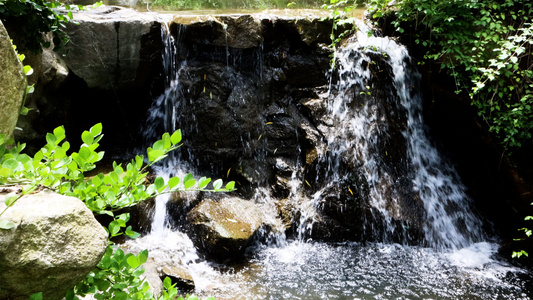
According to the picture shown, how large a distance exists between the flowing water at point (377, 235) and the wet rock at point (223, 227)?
0.17 metres

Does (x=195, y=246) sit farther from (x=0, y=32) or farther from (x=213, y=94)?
(x=0, y=32)

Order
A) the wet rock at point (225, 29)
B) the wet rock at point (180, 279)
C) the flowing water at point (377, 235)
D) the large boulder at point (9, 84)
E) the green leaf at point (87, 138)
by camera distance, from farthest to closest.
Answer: the wet rock at point (225, 29) → the flowing water at point (377, 235) → the wet rock at point (180, 279) → the large boulder at point (9, 84) → the green leaf at point (87, 138)

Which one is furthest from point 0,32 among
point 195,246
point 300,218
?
point 300,218

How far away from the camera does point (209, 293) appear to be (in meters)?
4.01

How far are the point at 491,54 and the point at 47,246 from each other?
18.3 ft

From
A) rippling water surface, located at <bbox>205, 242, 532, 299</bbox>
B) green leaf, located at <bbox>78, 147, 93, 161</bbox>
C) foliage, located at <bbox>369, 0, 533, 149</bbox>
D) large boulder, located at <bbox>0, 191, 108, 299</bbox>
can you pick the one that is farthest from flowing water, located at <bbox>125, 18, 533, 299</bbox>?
green leaf, located at <bbox>78, 147, 93, 161</bbox>

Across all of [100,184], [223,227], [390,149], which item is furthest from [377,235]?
[100,184]

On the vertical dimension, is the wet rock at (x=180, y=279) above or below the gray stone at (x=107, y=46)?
below

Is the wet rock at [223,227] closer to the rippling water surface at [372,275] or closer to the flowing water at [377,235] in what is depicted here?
the flowing water at [377,235]

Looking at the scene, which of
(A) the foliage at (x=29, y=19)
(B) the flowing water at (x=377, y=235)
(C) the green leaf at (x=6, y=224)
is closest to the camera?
(C) the green leaf at (x=6, y=224)

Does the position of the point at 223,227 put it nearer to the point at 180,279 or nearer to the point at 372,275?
the point at 180,279

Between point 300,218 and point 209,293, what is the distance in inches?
75.0

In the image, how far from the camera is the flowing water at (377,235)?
13.8 feet

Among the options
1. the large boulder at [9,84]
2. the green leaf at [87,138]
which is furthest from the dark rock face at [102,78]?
the green leaf at [87,138]
